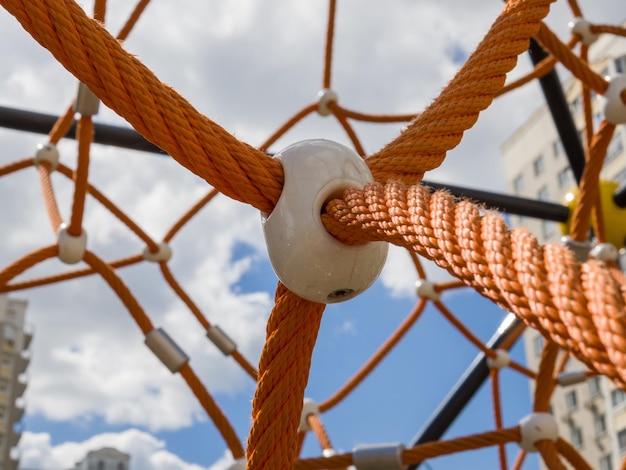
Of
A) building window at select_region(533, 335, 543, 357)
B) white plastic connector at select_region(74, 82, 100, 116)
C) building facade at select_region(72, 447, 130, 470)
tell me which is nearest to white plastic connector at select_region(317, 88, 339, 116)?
white plastic connector at select_region(74, 82, 100, 116)

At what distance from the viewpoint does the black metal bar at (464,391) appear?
1.97 metres

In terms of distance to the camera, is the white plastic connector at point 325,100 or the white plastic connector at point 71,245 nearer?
the white plastic connector at point 71,245

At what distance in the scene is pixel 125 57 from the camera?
0.62 metres

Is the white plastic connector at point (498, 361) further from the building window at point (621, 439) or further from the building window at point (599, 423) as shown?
the building window at point (599, 423)

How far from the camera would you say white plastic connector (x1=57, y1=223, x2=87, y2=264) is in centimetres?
145

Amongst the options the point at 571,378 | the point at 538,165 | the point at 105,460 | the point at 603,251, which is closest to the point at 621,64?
the point at 538,165

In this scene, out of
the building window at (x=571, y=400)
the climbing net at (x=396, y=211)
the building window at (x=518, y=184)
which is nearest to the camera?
the climbing net at (x=396, y=211)

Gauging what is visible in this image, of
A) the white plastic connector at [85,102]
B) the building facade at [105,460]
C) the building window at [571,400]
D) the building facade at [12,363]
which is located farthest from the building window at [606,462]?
the white plastic connector at [85,102]

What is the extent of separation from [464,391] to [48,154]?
99 cm

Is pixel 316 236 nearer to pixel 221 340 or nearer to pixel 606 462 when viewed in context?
pixel 221 340

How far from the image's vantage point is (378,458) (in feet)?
4.58

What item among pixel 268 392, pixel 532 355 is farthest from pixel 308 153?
pixel 532 355

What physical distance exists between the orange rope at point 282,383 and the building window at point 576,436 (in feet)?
34.5

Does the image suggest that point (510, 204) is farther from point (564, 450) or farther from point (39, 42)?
point (39, 42)
